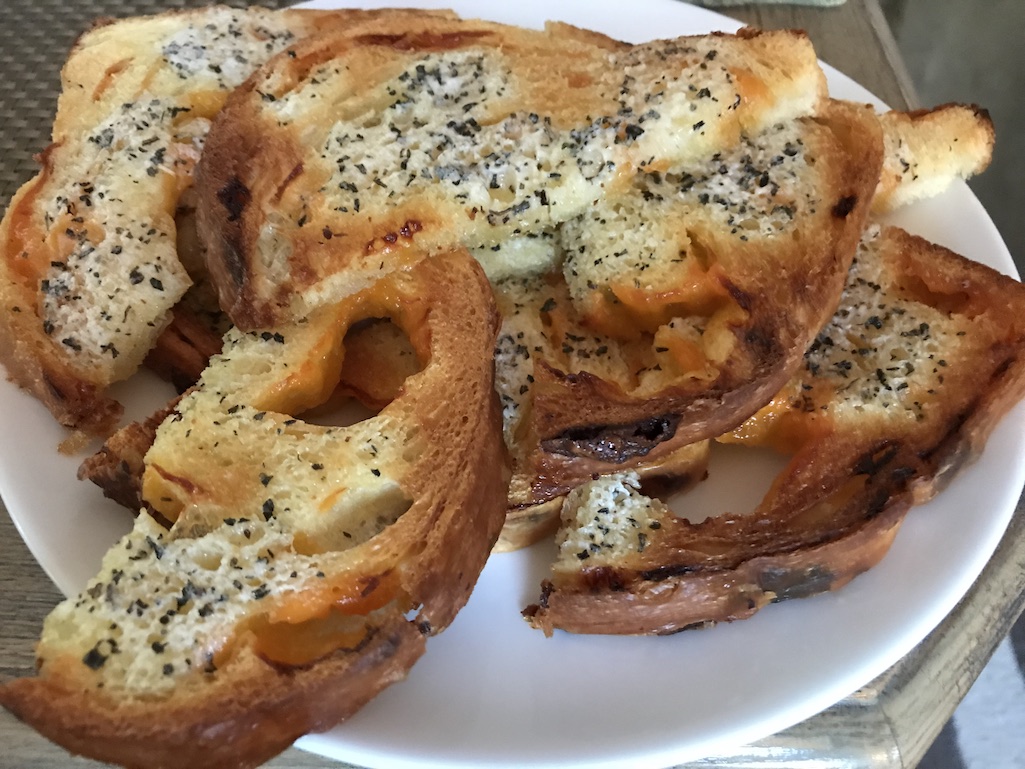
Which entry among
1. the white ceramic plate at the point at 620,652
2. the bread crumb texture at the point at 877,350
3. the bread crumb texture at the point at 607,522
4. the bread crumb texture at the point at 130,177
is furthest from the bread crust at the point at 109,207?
the bread crumb texture at the point at 877,350

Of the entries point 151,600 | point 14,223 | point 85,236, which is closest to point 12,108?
point 14,223

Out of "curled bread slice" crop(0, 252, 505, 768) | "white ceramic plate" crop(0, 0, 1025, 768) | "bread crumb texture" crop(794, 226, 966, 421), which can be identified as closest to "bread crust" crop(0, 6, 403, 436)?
"white ceramic plate" crop(0, 0, 1025, 768)

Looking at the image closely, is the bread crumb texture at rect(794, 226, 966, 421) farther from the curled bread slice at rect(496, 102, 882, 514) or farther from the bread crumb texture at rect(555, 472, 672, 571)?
the bread crumb texture at rect(555, 472, 672, 571)

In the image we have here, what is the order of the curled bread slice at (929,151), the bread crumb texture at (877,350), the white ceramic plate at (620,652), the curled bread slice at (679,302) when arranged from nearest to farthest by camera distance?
the white ceramic plate at (620,652), the curled bread slice at (679,302), the bread crumb texture at (877,350), the curled bread slice at (929,151)

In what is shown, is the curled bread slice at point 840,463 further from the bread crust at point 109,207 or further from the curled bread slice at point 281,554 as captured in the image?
the bread crust at point 109,207

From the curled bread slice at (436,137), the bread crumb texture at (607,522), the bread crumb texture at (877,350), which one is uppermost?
the curled bread slice at (436,137)

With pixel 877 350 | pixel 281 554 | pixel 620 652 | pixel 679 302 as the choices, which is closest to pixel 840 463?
pixel 877 350
